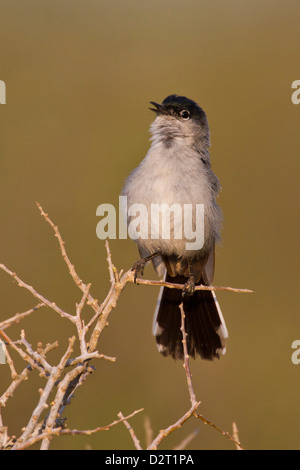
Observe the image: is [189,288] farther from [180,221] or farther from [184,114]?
[184,114]

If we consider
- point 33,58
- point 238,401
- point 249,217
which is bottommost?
point 238,401

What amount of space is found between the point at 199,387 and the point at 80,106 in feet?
14.0

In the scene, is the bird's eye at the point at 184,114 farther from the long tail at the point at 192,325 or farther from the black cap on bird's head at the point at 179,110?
the long tail at the point at 192,325

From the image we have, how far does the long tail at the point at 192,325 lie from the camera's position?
17.5 feet

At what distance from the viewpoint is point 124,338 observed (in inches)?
303

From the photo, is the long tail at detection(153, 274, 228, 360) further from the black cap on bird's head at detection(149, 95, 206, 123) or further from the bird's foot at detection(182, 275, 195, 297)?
the black cap on bird's head at detection(149, 95, 206, 123)

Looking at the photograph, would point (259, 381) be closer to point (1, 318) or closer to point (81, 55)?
point (1, 318)

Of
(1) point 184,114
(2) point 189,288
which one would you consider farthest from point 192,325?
(1) point 184,114

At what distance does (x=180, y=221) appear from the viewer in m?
4.76

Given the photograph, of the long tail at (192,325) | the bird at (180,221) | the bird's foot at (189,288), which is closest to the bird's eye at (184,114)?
the bird at (180,221)

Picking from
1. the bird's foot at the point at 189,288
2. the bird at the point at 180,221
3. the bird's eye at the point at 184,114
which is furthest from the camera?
the bird's eye at the point at 184,114

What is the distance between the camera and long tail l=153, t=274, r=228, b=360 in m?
5.32

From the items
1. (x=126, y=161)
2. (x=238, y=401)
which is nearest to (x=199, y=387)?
(x=238, y=401)

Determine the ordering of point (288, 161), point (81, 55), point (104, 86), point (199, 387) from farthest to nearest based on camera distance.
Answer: point (81, 55) → point (104, 86) → point (288, 161) → point (199, 387)
